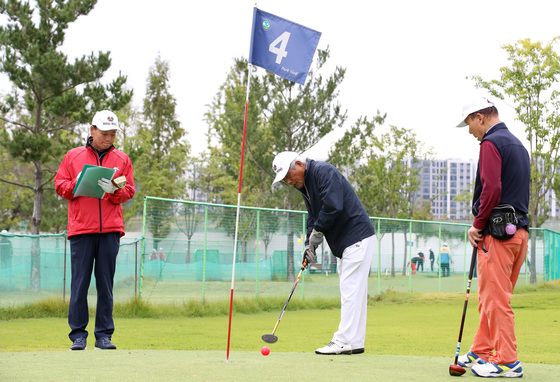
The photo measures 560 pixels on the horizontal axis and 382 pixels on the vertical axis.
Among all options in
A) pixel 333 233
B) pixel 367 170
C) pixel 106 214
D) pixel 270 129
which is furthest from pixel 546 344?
pixel 367 170

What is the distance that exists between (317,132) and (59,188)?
80.1 ft

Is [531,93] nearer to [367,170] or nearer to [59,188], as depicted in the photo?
[367,170]

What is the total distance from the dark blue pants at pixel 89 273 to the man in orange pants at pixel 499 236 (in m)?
3.39

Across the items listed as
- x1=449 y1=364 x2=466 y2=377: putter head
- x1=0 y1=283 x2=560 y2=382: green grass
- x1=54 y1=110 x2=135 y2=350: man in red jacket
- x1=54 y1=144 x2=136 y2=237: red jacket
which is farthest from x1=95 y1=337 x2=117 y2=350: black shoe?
x1=449 y1=364 x2=466 y2=377: putter head

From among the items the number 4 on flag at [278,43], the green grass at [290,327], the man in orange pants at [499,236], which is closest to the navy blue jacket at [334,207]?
the number 4 on flag at [278,43]

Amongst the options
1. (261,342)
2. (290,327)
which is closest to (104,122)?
(261,342)

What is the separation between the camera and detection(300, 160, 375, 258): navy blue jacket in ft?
24.9

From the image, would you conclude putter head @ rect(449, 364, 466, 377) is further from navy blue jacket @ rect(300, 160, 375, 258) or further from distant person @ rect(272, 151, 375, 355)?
navy blue jacket @ rect(300, 160, 375, 258)

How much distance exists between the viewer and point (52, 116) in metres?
27.3

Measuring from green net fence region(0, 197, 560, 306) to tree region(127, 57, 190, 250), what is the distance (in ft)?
53.6

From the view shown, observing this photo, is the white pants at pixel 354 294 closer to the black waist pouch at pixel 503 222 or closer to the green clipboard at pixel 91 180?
the black waist pouch at pixel 503 222

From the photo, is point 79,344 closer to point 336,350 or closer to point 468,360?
point 336,350

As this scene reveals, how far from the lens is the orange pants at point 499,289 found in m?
6.38

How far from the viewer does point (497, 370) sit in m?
6.25
